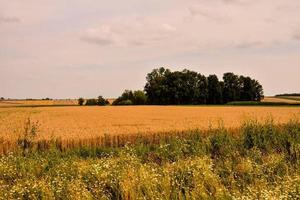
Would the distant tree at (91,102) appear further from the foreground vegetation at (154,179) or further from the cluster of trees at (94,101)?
the foreground vegetation at (154,179)

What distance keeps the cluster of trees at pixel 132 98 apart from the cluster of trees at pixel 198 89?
370 cm

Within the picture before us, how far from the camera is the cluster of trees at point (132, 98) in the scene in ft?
368

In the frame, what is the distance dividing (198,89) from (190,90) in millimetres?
2582

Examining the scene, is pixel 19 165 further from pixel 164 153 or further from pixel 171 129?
pixel 171 129

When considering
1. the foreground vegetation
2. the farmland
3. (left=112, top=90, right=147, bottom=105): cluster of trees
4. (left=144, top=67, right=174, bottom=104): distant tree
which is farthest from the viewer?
(left=112, top=90, right=147, bottom=105): cluster of trees

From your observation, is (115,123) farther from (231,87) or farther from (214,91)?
(231,87)

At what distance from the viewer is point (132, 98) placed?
379ft

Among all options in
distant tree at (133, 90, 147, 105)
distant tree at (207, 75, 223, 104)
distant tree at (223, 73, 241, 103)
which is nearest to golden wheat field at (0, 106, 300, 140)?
distant tree at (207, 75, 223, 104)

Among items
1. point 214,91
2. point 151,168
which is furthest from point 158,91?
point 151,168

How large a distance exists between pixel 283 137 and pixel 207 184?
42.3 ft

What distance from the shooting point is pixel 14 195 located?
34.6ft

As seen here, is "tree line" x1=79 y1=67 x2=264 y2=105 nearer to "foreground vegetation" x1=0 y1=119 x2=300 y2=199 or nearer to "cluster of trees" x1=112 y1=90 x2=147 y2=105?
"cluster of trees" x1=112 y1=90 x2=147 y2=105

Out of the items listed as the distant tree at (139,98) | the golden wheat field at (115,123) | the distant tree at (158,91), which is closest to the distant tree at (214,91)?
the distant tree at (158,91)

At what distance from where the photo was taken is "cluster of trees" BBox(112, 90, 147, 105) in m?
112
